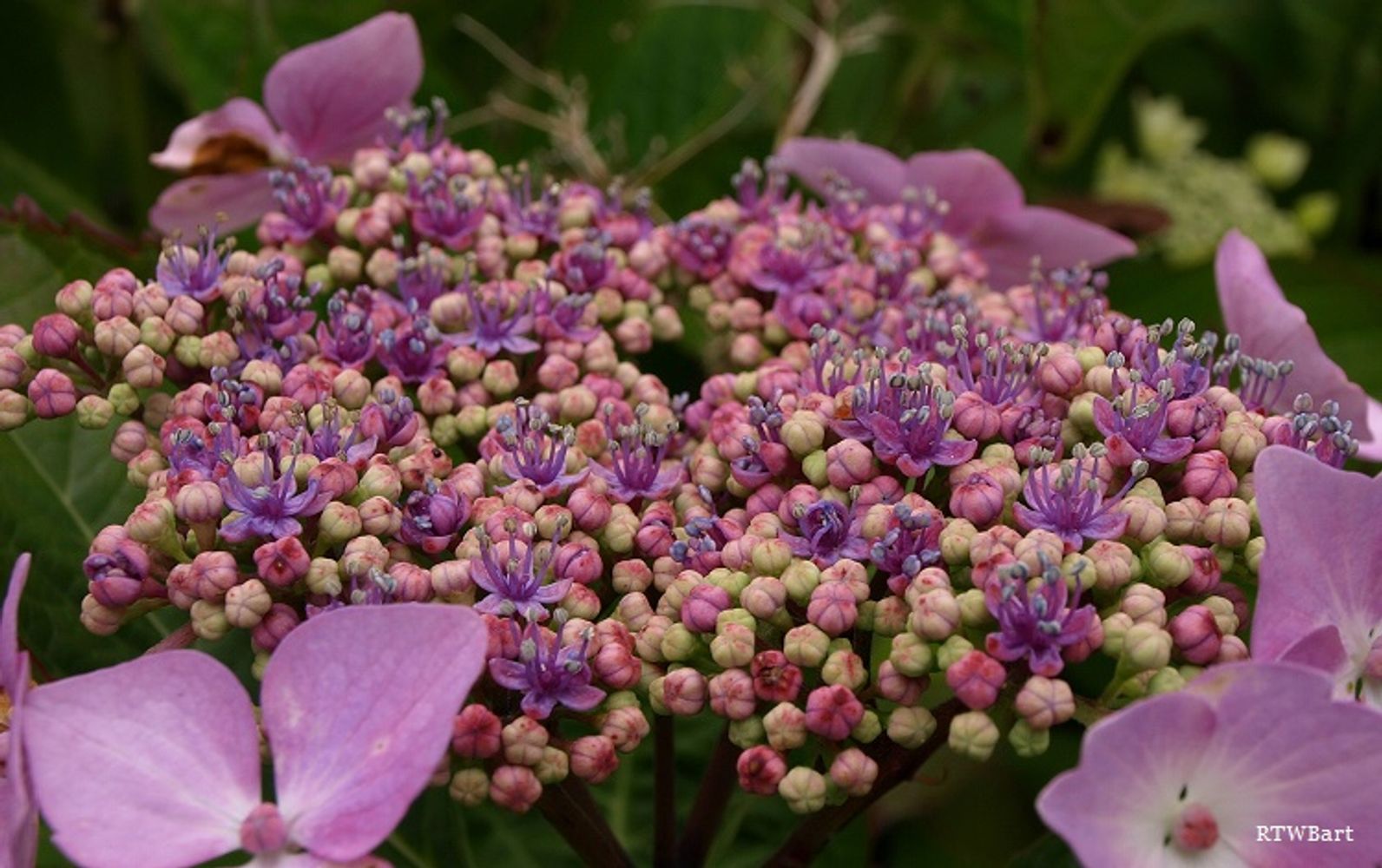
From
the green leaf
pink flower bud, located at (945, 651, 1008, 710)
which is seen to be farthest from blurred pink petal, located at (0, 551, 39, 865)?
the green leaf

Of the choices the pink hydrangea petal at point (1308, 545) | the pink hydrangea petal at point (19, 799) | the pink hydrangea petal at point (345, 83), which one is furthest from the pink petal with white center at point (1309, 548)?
the pink hydrangea petal at point (345, 83)

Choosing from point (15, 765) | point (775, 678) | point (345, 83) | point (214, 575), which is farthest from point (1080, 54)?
point (15, 765)

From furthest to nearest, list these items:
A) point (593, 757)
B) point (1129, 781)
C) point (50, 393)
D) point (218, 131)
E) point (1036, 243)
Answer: point (1036, 243), point (218, 131), point (50, 393), point (593, 757), point (1129, 781)

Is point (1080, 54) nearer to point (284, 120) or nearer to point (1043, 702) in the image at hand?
point (284, 120)

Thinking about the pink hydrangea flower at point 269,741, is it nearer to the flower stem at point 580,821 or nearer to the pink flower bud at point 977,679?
the flower stem at point 580,821

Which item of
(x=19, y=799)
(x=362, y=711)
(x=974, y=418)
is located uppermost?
(x=974, y=418)

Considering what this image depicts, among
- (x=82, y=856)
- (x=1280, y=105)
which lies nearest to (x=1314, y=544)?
(x=82, y=856)
